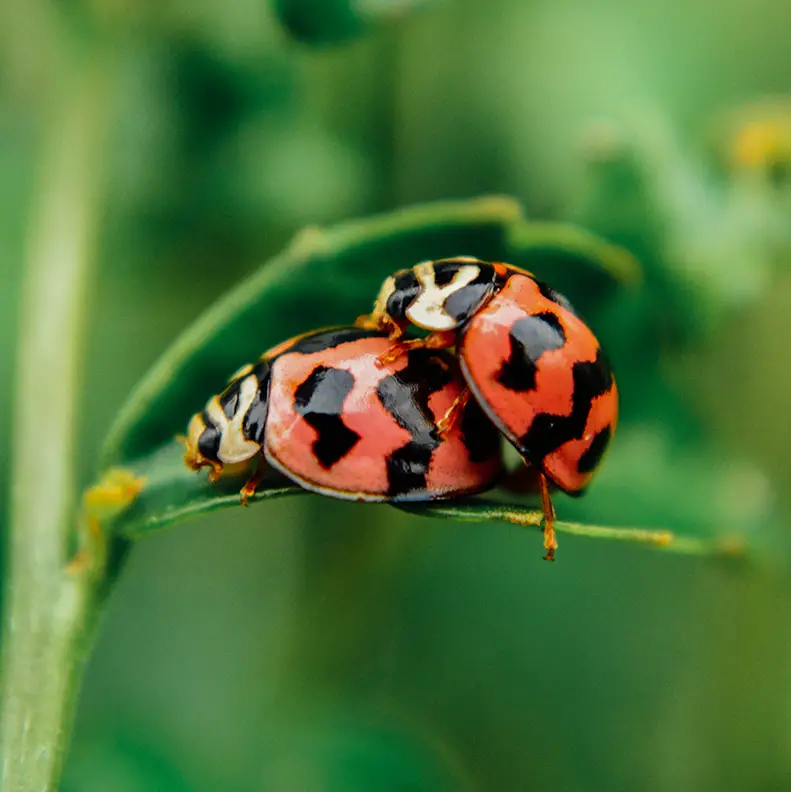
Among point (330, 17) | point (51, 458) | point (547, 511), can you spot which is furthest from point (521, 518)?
point (330, 17)

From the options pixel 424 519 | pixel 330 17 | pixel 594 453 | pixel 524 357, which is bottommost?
pixel 424 519

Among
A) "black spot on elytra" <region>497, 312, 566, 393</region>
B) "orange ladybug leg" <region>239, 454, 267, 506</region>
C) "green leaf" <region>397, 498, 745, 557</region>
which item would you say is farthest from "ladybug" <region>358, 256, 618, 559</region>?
"orange ladybug leg" <region>239, 454, 267, 506</region>

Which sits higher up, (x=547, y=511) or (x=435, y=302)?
(x=435, y=302)

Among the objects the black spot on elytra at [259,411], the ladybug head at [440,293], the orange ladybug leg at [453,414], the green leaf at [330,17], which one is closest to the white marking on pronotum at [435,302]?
the ladybug head at [440,293]

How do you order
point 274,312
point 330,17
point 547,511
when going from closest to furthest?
point 547,511 → point 274,312 → point 330,17

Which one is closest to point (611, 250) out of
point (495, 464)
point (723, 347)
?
point (495, 464)

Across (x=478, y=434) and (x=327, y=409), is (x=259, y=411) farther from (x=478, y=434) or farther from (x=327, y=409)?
(x=478, y=434)

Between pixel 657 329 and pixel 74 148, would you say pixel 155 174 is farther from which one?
pixel 657 329
